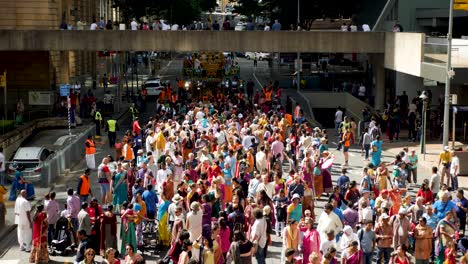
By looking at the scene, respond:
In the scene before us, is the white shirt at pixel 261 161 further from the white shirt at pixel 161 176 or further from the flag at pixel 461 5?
the flag at pixel 461 5

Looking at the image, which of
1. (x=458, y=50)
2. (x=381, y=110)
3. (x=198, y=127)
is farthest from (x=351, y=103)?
(x=198, y=127)

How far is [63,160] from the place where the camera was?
30.7 meters

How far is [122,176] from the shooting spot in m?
22.0

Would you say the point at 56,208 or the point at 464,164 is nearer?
the point at 56,208

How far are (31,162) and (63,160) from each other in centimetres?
145

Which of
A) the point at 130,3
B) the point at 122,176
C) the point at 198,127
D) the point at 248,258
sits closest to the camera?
the point at 248,258

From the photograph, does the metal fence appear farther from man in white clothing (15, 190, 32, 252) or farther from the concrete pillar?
the concrete pillar

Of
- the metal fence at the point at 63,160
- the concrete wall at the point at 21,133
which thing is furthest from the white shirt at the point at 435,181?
the concrete wall at the point at 21,133

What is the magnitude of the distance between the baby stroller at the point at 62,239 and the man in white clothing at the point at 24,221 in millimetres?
601

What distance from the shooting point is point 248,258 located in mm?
15445

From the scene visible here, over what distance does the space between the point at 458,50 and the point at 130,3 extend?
142ft

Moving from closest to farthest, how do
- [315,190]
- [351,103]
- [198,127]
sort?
[315,190]
[198,127]
[351,103]

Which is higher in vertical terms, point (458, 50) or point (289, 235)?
point (458, 50)

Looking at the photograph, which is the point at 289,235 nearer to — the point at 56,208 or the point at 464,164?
the point at 56,208
